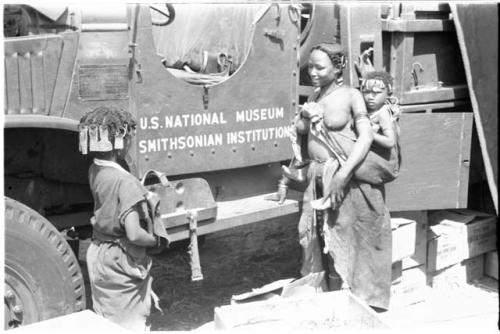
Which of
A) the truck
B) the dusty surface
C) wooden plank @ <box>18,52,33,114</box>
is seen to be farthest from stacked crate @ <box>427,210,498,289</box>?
wooden plank @ <box>18,52,33,114</box>

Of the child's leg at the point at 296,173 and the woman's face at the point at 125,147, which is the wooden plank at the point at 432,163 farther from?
the woman's face at the point at 125,147

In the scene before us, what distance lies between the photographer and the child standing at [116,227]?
3385 millimetres

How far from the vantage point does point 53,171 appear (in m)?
3.99

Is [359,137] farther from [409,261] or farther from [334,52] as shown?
[409,261]

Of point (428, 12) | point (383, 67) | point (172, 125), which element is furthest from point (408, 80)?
point (172, 125)

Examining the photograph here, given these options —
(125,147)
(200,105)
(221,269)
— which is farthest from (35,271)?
(221,269)

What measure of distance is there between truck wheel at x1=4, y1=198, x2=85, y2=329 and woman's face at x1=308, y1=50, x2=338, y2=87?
5.04 ft

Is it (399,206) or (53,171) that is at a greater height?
(53,171)

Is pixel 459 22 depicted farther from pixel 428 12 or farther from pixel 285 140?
pixel 285 140

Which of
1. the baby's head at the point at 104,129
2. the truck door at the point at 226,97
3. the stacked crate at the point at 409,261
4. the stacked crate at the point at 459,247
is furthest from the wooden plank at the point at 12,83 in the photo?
the stacked crate at the point at 459,247

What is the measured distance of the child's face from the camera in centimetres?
414

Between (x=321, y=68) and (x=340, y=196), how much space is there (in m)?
0.68

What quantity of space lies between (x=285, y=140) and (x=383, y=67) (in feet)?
2.50

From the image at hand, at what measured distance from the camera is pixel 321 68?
402 centimetres
